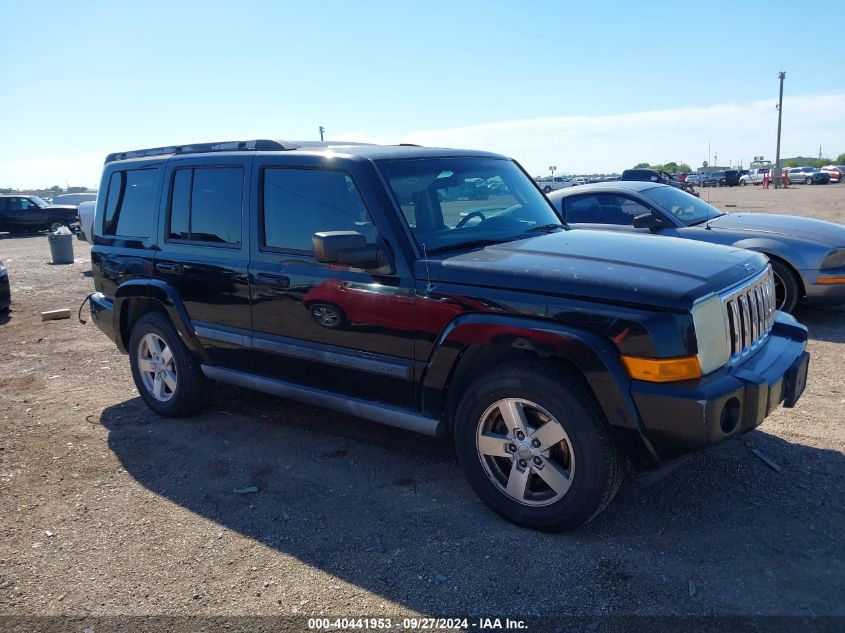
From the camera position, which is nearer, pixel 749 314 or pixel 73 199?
pixel 749 314

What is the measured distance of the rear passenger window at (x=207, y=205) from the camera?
467cm

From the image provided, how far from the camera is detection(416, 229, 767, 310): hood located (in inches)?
124

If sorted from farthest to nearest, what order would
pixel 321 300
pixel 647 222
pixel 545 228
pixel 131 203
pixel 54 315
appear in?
pixel 54 315
pixel 647 222
pixel 131 203
pixel 545 228
pixel 321 300

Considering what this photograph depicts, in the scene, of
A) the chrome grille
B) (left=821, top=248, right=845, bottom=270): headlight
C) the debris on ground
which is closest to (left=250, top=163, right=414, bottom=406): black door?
the chrome grille

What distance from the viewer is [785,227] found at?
24.8 feet

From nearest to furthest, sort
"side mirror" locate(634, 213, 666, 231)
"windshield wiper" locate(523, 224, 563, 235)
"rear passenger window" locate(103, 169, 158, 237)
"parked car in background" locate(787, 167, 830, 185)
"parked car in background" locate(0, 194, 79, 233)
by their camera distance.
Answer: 1. "windshield wiper" locate(523, 224, 563, 235)
2. "rear passenger window" locate(103, 169, 158, 237)
3. "side mirror" locate(634, 213, 666, 231)
4. "parked car in background" locate(0, 194, 79, 233)
5. "parked car in background" locate(787, 167, 830, 185)

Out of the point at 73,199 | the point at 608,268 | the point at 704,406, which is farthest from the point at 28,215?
the point at 704,406

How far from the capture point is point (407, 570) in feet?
10.7

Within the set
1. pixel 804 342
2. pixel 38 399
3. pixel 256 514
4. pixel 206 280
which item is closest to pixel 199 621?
pixel 256 514

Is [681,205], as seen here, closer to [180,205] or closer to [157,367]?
[180,205]

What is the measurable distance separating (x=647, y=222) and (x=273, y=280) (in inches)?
182

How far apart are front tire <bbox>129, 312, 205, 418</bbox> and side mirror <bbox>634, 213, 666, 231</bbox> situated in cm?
475

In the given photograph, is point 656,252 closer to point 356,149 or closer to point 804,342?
point 804,342

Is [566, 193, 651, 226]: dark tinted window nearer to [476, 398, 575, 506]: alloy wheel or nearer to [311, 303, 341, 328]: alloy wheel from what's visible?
[311, 303, 341, 328]: alloy wheel
